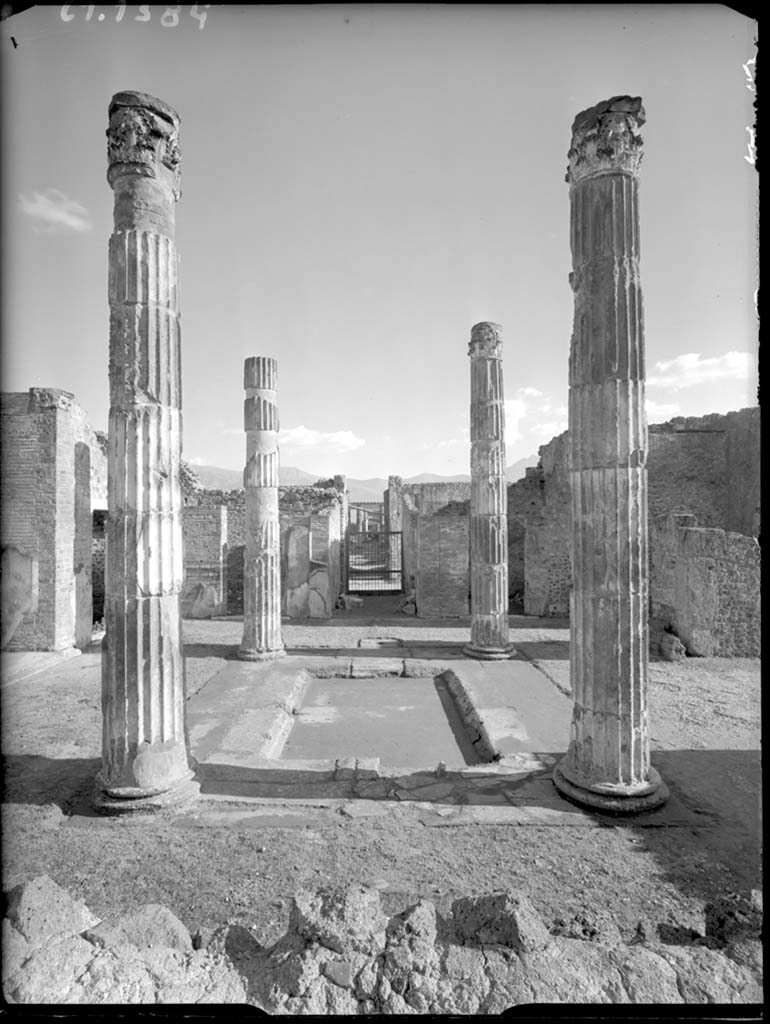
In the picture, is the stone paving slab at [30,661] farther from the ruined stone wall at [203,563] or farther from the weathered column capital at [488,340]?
the weathered column capital at [488,340]

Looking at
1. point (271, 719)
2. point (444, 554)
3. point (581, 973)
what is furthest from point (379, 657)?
point (581, 973)

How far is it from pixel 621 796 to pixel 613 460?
291cm

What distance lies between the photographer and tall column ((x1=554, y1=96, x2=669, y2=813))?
5.02 m

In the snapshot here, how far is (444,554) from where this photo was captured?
50.7ft

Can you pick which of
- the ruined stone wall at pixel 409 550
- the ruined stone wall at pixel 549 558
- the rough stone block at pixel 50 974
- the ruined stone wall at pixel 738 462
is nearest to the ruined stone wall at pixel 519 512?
the ruined stone wall at pixel 549 558

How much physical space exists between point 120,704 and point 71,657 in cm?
692

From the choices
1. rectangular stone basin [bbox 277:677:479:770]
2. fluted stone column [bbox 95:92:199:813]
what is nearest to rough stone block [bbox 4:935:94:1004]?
fluted stone column [bbox 95:92:199:813]

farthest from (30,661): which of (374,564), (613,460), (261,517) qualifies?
(374,564)

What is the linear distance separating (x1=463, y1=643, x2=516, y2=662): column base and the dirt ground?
4542 mm

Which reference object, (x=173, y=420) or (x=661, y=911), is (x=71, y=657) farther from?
(x=661, y=911)

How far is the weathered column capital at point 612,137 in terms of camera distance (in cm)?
496

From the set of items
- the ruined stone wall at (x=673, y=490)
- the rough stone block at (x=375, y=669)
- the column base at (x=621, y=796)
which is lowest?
the rough stone block at (x=375, y=669)

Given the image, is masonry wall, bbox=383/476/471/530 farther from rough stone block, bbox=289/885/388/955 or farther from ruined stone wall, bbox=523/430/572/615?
rough stone block, bbox=289/885/388/955

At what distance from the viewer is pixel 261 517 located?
11.3 meters
